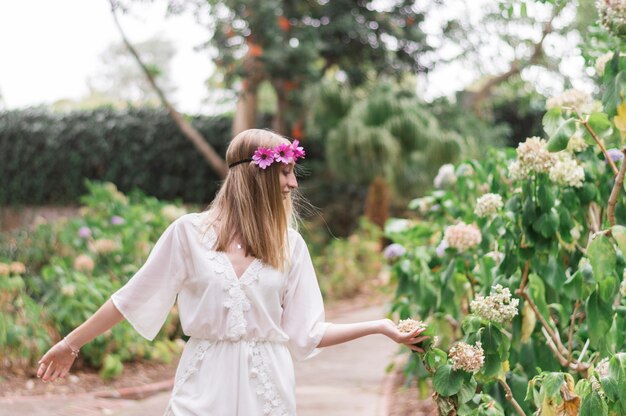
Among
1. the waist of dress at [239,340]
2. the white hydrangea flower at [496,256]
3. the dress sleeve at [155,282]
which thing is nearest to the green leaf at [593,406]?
the waist of dress at [239,340]

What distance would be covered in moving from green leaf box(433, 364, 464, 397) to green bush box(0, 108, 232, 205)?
11526 millimetres

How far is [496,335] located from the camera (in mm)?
2633

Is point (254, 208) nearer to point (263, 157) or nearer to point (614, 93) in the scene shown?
point (263, 157)

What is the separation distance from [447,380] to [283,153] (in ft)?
2.79

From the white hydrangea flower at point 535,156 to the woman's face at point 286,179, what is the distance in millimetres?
941

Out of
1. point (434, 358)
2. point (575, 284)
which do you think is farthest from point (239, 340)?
point (575, 284)

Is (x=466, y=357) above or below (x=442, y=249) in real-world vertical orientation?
below

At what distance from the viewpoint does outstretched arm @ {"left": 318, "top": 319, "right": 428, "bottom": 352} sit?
2348 mm

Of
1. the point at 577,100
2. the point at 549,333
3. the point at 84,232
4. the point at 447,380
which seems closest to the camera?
the point at 447,380

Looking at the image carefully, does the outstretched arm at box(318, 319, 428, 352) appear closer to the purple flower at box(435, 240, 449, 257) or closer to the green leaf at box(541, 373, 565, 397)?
the green leaf at box(541, 373, 565, 397)

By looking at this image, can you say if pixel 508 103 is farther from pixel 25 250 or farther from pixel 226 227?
pixel 226 227

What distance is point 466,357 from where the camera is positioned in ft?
7.88

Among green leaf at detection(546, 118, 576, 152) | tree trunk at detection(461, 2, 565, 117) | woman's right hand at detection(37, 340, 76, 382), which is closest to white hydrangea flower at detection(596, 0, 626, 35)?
green leaf at detection(546, 118, 576, 152)

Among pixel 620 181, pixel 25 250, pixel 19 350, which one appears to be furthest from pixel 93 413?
pixel 620 181
